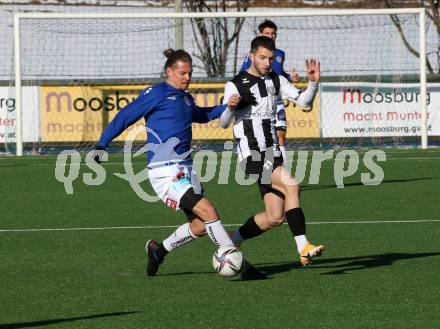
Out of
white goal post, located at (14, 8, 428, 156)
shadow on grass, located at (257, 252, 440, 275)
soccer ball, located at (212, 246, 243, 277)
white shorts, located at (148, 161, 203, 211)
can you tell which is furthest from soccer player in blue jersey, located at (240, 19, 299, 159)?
white goal post, located at (14, 8, 428, 156)

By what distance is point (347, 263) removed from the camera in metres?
9.99

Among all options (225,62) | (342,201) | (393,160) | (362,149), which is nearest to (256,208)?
(342,201)

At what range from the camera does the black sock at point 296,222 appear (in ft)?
31.0

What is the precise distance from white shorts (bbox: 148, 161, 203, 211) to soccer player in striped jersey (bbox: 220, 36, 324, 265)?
578mm

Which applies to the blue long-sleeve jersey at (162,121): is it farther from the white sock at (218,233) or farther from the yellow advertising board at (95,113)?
the yellow advertising board at (95,113)

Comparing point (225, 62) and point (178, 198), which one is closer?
point (178, 198)

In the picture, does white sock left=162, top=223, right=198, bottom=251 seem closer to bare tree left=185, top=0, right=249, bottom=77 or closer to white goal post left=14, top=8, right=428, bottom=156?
white goal post left=14, top=8, right=428, bottom=156

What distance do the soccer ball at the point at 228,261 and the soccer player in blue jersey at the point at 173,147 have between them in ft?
0.37

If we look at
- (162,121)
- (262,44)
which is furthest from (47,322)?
(262,44)

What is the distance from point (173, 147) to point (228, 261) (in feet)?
3.25

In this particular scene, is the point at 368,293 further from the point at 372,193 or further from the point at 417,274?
the point at 372,193

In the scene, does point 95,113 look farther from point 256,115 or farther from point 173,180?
point 173,180

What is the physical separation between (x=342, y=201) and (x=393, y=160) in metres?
7.35

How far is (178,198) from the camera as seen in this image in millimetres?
9180
